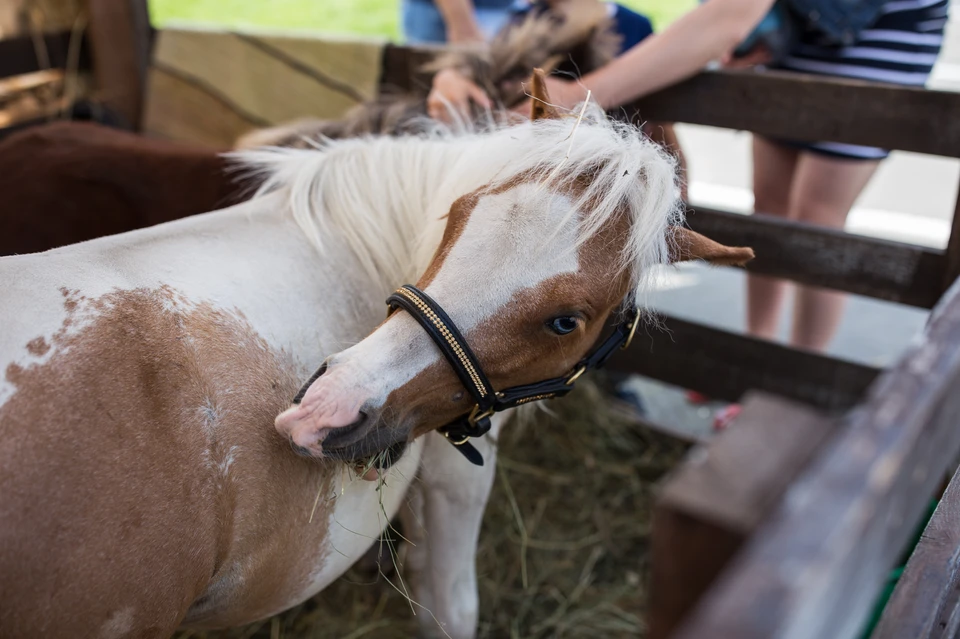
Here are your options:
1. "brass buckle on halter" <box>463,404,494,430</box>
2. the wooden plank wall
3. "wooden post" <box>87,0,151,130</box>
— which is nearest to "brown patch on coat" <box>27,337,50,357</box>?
"brass buckle on halter" <box>463,404,494,430</box>

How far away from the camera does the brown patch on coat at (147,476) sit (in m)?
0.79

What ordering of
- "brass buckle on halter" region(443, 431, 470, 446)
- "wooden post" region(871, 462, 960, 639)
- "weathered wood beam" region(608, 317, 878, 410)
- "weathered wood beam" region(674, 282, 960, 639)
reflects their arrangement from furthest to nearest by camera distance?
"weathered wood beam" region(608, 317, 878, 410) → "brass buckle on halter" region(443, 431, 470, 446) → "wooden post" region(871, 462, 960, 639) → "weathered wood beam" region(674, 282, 960, 639)

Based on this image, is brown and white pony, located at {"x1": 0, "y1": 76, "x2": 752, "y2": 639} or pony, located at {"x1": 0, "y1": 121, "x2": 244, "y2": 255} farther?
pony, located at {"x1": 0, "y1": 121, "x2": 244, "y2": 255}

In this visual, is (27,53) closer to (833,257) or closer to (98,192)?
(98,192)

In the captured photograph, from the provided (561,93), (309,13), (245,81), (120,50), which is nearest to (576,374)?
(561,93)

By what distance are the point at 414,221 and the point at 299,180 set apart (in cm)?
22

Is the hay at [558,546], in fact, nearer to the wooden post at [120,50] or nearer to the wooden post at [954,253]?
the wooden post at [954,253]

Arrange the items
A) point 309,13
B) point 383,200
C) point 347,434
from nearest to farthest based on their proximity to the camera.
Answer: point 347,434 → point 383,200 → point 309,13

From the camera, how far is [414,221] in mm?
1337

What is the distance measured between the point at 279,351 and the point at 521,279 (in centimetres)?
36

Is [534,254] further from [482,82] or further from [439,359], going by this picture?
[482,82]

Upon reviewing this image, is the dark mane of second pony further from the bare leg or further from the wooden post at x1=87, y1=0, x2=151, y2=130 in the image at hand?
the wooden post at x1=87, y1=0, x2=151, y2=130

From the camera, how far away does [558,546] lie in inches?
86.4

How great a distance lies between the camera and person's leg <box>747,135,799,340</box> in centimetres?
242
